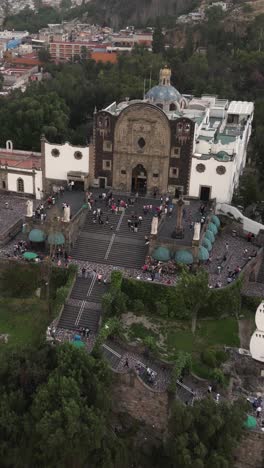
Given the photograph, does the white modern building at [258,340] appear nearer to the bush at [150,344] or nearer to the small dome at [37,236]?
the bush at [150,344]

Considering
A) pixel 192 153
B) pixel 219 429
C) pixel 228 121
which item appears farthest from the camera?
pixel 228 121

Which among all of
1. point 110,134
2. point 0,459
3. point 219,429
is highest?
point 110,134

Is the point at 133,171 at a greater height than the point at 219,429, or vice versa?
the point at 133,171

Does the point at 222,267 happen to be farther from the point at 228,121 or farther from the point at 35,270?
the point at 228,121

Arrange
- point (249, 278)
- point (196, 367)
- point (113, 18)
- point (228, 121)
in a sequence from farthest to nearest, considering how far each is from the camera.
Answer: point (113, 18), point (228, 121), point (249, 278), point (196, 367)

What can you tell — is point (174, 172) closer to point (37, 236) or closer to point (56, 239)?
point (56, 239)

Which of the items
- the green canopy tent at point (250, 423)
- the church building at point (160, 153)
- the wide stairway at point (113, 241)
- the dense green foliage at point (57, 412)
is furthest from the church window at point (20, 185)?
the green canopy tent at point (250, 423)

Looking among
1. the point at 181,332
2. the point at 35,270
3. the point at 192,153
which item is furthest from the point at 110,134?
the point at 181,332
